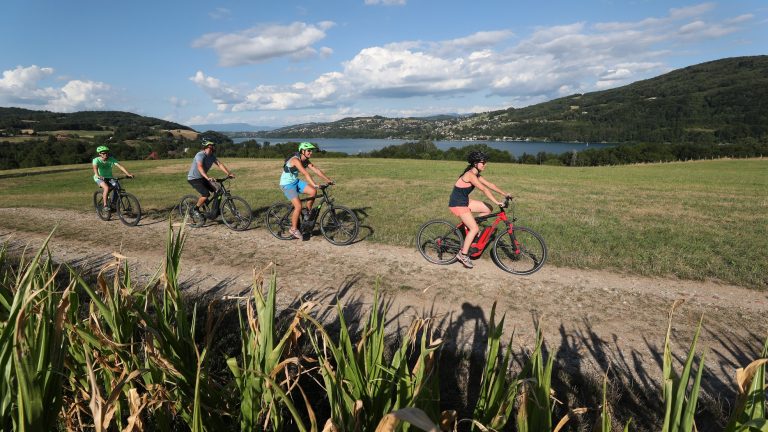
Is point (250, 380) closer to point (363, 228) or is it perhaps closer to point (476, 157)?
point (476, 157)

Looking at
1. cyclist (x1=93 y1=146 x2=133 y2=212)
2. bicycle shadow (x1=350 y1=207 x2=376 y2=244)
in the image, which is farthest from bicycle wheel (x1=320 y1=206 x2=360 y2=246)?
cyclist (x1=93 y1=146 x2=133 y2=212)

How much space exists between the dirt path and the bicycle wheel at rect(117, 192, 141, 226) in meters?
1.61

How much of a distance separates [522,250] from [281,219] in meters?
5.55

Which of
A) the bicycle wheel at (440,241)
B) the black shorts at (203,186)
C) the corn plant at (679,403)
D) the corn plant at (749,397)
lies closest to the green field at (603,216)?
the bicycle wheel at (440,241)

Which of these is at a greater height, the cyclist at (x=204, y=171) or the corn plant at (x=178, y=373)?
the cyclist at (x=204, y=171)

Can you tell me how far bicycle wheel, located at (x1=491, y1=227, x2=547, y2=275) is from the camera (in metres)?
6.98

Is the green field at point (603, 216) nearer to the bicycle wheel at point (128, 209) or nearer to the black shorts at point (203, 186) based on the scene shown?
the black shorts at point (203, 186)

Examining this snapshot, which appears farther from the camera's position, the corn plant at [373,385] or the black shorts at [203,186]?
the black shorts at [203,186]

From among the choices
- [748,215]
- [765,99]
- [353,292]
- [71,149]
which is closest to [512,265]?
[353,292]

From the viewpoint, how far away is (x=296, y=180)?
8.80 meters

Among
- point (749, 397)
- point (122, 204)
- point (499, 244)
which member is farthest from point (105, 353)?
point (122, 204)

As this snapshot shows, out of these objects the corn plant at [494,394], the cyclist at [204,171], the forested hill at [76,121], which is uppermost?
the forested hill at [76,121]

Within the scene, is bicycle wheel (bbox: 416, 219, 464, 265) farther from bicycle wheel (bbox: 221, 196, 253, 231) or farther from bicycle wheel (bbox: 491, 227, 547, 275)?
bicycle wheel (bbox: 221, 196, 253, 231)

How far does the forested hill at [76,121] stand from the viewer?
343 feet
